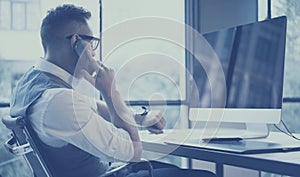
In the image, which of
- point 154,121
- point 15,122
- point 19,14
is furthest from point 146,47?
point 15,122

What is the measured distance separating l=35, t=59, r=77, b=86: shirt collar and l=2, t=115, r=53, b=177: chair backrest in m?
0.26

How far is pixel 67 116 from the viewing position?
164 cm

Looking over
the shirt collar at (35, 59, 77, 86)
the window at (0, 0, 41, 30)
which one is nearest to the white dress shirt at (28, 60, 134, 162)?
the shirt collar at (35, 59, 77, 86)

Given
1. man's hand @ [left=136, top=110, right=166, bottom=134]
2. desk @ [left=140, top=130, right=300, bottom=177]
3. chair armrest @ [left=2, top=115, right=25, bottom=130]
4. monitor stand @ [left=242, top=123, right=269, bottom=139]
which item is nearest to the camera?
desk @ [left=140, top=130, right=300, bottom=177]

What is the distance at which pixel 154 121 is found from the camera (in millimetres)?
2447

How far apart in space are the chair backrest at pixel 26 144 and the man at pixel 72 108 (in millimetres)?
29

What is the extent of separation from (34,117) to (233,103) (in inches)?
34.8

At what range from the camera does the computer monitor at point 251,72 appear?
1.81 metres

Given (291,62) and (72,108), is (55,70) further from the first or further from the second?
(291,62)

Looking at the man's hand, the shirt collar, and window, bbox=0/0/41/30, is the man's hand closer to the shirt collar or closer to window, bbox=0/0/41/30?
the shirt collar

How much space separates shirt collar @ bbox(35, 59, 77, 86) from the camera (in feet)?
5.97

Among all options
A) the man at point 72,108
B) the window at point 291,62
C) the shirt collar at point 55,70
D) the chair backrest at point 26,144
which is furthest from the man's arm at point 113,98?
the window at point 291,62

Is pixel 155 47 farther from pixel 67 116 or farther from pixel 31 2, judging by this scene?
pixel 67 116

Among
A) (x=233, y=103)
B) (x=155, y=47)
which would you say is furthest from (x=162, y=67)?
(x=233, y=103)
